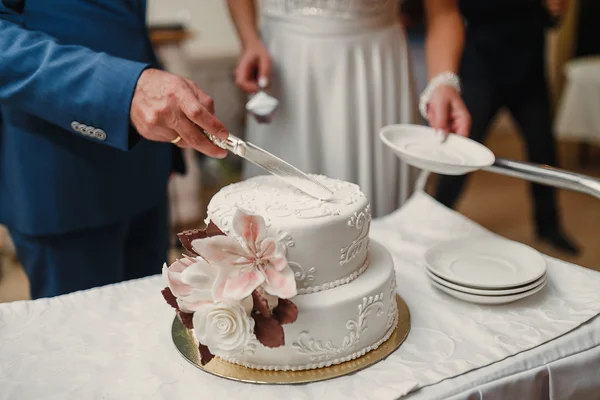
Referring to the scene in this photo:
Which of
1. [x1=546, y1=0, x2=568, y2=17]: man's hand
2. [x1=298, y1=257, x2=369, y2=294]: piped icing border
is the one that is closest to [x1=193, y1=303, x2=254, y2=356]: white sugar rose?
[x1=298, y1=257, x2=369, y2=294]: piped icing border

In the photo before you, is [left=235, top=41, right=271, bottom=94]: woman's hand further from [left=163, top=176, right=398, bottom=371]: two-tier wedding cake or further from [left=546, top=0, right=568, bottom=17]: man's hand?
[left=546, top=0, right=568, bottom=17]: man's hand

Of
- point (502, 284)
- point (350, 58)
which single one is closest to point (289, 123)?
point (350, 58)

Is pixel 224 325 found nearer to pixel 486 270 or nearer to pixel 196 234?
pixel 196 234

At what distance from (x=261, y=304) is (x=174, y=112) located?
343 mm

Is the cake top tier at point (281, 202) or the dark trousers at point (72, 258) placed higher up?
the cake top tier at point (281, 202)

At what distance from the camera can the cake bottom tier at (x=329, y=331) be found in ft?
2.88

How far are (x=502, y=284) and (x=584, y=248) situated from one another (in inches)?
101

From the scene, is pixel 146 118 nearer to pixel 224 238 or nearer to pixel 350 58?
pixel 224 238

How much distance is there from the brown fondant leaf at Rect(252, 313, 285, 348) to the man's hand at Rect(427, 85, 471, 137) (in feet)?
2.35

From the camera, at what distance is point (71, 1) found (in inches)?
44.4

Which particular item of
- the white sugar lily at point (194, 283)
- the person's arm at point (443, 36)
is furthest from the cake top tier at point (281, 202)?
the person's arm at point (443, 36)

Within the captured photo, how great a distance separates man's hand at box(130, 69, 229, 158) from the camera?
97 centimetres

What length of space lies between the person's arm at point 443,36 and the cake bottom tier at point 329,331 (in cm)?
83

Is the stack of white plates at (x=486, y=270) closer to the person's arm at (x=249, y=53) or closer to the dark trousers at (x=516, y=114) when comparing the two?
the person's arm at (x=249, y=53)
